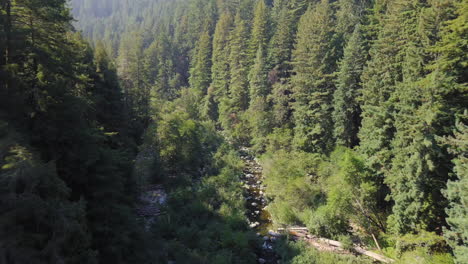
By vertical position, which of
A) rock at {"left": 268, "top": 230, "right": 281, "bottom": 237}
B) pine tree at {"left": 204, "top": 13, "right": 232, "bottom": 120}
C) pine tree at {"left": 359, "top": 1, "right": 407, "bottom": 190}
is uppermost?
pine tree at {"left": 204, "top": 13, "right": 232, "bottom": 120}

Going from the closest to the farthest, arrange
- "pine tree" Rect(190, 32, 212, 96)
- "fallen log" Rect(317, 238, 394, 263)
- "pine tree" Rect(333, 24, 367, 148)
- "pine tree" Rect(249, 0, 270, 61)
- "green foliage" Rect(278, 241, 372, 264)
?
"green foliage" Rect(278, 241, 372, 264)
"fallen log" Rect(317, 238, 394, 263)
"pine tree" Rect(333, 24, 367, 148)
"pine tree" Rect(249, 0, 270, 61)
"pine tree" Rect(190, 32, 212, 96)

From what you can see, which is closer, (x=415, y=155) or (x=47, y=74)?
(x=47, y=74)

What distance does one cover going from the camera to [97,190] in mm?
10148

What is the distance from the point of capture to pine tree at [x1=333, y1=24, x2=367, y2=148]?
20.7 meters

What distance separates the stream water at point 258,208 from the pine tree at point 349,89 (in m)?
8.00

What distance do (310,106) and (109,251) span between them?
802 inches

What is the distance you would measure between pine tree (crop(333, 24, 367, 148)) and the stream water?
26.2 feet

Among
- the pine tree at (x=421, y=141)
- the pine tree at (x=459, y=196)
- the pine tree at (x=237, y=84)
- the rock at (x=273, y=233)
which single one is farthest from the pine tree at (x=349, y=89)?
the pine tree at (x=237, y=84)

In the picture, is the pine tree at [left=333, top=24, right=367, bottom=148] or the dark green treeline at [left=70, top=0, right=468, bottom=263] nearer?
the dark green treeline at [left=70, top=0, right=468, bottom=263]

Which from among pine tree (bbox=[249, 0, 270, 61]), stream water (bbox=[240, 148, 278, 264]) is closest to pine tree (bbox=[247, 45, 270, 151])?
stream water (bbox=[240, 148, 278, 264])

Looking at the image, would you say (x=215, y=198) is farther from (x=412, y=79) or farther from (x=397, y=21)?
(x=397, y=21)

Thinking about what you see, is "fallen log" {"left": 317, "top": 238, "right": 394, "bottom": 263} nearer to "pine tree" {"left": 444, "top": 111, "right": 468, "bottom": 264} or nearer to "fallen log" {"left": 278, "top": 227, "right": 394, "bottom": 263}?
"fallen log" {"left": 278, "top": 227, "right": 394, "bottom": 263}

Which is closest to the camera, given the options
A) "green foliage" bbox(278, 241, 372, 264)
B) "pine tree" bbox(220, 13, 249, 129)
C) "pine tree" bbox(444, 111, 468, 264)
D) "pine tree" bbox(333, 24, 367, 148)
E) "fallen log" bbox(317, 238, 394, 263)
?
"pine tree" bbox(444, 111, 468, 264)

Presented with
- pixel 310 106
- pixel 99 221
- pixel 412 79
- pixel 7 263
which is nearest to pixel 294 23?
pixel 310 106
